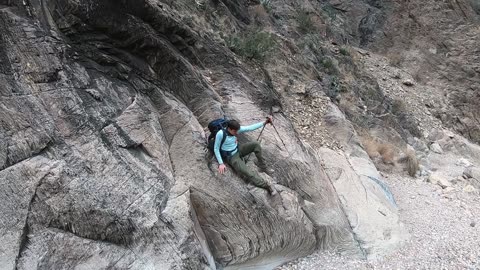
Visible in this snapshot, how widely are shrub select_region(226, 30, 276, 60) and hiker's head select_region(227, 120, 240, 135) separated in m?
4.88

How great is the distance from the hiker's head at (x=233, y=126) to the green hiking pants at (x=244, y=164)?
0.50 meters

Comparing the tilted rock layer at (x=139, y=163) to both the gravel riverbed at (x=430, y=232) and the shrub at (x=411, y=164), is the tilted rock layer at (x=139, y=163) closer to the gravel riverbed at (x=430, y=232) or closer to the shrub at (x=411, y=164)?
the gravel riverbed at (x=430, y=232)

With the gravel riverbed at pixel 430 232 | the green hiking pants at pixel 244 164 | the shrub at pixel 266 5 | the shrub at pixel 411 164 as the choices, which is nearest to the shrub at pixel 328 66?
the shrub at pixel 266 5

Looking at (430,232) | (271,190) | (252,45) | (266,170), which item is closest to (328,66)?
(252,45)

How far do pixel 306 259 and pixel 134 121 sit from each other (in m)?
3.89

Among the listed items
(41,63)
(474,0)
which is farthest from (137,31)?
(474,0)

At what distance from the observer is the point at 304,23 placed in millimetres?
18922

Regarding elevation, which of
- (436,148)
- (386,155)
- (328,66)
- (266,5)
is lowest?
(436,148)

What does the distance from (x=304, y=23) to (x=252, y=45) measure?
7.14 m

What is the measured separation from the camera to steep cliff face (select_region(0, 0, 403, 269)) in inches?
238

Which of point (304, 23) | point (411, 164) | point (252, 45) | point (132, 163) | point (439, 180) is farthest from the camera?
point (304, 23)

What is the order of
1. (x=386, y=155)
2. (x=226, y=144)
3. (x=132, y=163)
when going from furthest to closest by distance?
(x=386, y=155) → (x=226, y=144) → (x=132, y=163)

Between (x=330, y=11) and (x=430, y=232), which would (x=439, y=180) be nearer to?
(x=430, y=232)

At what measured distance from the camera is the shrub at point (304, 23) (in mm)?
18766
